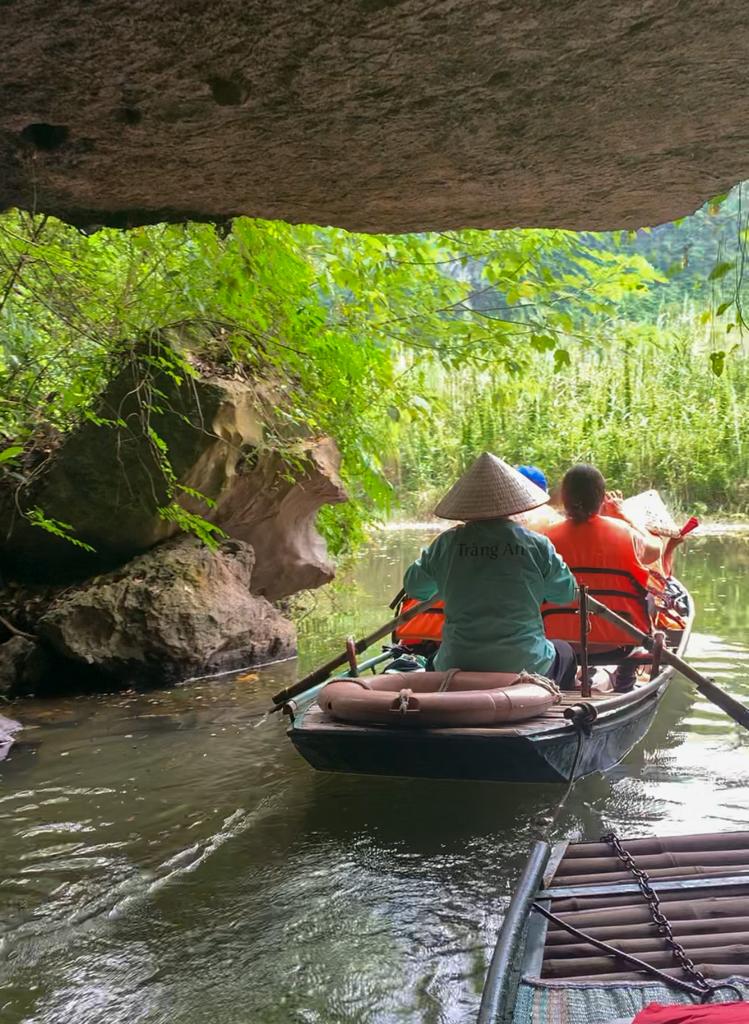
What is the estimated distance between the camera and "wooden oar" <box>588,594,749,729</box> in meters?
4.57

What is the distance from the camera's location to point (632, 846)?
324cm

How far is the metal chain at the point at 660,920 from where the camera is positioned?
2387mm

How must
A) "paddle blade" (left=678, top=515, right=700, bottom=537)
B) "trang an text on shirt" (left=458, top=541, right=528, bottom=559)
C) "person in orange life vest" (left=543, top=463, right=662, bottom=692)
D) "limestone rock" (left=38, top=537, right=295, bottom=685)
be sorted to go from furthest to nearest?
"limestone rock" (left=38, top=537, right=295, bottom=685) → "paddle blade" (left=678, top=515, right=700, bottom=537) → "person in orange life vest" (left=543, top=463, right=662, bottom=692) → "trang an text on shirt" (left=458, top=541, right=528, bottom=559)

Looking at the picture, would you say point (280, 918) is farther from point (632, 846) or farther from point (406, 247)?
point (406, 247)

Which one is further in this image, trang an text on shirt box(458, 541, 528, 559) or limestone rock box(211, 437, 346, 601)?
limestone rock box(211, 437, 346, 601)

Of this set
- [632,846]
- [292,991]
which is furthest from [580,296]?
[292,991]

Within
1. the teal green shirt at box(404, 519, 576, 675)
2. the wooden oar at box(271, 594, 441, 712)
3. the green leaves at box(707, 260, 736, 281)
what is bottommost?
the wooden oar at box(271, 594, 441, 712)

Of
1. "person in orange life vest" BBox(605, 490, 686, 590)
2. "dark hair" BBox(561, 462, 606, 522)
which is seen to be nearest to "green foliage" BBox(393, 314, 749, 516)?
"person in orange life vest" BBox(605, 490, 686, 590)

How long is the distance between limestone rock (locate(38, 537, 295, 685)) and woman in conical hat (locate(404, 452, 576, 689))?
3.05 metres

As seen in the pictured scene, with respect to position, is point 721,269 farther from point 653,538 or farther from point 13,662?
point 13,662

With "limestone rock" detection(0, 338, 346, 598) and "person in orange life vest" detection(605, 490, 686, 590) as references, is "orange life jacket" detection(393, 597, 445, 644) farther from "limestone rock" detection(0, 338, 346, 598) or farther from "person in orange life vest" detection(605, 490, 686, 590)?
"limestone rock" detection(0, 338, 346, 598)

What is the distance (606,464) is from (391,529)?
4214 millimetres

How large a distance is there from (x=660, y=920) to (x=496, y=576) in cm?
204

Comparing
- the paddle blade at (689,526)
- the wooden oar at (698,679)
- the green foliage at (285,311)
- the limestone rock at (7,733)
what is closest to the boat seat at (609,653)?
the wooden oar at (698,679)
